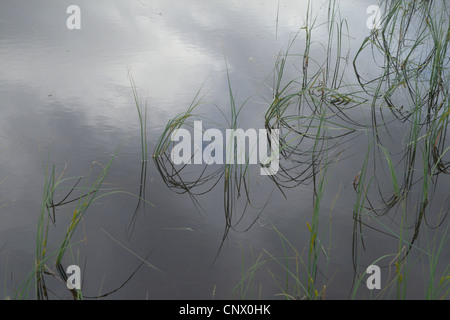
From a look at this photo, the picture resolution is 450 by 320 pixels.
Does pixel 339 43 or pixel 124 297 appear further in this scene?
pixel 339 43

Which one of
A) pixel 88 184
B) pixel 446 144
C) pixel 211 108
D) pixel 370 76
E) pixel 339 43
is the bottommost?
pixel 88 184

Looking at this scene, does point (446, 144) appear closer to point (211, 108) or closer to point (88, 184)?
point (211, 108)

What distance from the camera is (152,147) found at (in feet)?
7.26

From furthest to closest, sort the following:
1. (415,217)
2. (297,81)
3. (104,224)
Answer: (297,81) < (415,217) < (104,224)

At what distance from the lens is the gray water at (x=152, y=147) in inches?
63.3

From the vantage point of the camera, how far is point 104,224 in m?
1.76

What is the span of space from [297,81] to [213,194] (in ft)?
3.62

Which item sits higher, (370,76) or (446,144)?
(370,76)

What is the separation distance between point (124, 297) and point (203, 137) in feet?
3.03

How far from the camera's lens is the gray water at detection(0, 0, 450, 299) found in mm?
1608

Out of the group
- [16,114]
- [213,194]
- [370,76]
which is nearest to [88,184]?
[213,194]
